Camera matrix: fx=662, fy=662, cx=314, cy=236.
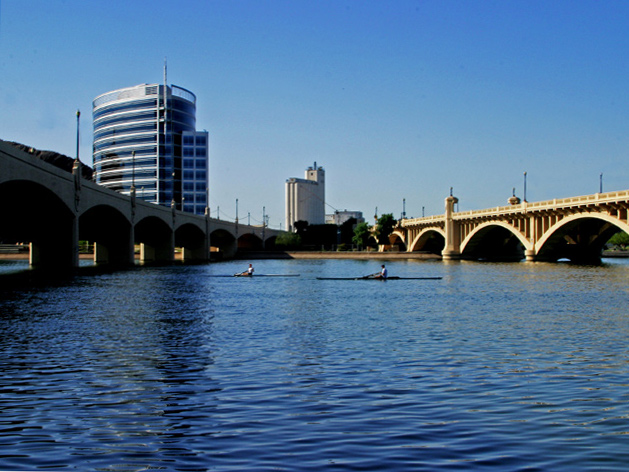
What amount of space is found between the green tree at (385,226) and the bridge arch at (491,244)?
101 ft

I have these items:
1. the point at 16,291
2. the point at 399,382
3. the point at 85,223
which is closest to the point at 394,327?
the point at 399,382

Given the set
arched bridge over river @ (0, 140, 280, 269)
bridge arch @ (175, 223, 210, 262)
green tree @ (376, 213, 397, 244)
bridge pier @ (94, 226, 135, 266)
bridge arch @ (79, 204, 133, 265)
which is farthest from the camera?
green tree @ (376, 213, 397, 244)

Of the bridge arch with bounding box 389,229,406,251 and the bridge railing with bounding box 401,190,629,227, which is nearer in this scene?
the bridge railing with bounding box 401,190,629,227

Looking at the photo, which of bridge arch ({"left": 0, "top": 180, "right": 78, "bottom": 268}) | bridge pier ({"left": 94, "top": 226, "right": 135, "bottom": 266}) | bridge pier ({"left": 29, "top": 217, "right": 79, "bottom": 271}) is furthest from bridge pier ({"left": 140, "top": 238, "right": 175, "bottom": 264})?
bridge pier ({"left": 29, "top": 217, "right": 79, "bottom": 271})

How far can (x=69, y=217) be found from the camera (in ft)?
237

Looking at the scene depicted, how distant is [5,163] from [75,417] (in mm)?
41881

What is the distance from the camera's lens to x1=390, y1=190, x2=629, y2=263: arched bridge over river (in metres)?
89.8

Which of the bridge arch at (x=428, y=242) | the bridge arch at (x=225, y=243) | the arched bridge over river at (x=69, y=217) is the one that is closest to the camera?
the arched bridge over river at (x=69, y=217)

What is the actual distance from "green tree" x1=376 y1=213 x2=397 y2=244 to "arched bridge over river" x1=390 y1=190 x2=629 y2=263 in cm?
358

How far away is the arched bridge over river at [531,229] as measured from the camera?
89.8 metres

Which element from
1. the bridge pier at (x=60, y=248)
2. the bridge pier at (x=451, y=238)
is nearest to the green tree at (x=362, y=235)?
the bridge pier at (x=451, y=238)

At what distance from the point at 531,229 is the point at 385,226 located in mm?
74511

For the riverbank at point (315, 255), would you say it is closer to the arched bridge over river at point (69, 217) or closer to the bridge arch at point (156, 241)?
the bridge arch at point (156, 241)

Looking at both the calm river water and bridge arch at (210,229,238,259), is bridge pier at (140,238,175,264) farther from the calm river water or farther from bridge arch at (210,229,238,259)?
the calm river water
